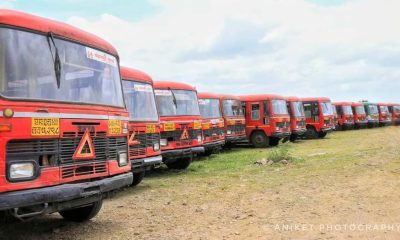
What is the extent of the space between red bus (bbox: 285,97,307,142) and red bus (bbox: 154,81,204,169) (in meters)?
10.7

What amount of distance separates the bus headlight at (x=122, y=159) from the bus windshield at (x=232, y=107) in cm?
1220

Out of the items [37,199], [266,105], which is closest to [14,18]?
[37,199]

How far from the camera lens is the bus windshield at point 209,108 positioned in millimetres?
16734

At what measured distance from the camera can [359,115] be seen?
3475 centimetres

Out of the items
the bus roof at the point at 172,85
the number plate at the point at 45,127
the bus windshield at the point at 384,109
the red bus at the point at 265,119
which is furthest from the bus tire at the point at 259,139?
the bus windshield at the point at 384,109

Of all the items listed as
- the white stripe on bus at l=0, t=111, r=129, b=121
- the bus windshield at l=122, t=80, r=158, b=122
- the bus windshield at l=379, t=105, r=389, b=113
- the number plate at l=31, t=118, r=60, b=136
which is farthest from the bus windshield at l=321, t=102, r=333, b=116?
the number plate at l=31, t=118, r=60, b=136

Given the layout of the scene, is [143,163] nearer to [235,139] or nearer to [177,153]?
[177,153]

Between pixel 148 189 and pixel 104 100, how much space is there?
161 inches

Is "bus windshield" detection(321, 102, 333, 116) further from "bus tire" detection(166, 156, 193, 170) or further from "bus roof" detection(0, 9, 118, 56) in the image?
"bus roof" detection(0, 9, 118, 56)

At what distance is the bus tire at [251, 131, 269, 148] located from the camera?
68.0 ft

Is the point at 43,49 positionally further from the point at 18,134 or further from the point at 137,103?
the point at 137,103

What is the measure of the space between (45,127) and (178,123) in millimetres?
7069

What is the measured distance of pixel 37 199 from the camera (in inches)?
189

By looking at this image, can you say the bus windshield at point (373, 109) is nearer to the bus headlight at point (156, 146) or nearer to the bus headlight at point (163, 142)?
the bus headlight at point (163, 142)
